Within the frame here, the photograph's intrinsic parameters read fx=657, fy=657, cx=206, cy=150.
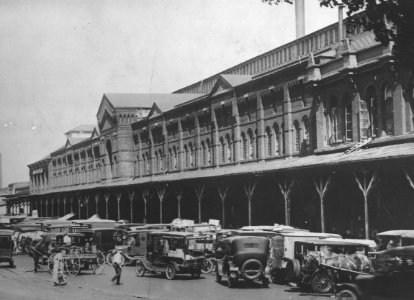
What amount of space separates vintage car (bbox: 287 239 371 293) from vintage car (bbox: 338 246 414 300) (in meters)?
4.03

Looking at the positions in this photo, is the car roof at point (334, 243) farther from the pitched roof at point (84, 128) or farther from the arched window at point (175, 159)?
the pitched roof at point (84, 128)

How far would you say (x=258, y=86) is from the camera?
146 ft

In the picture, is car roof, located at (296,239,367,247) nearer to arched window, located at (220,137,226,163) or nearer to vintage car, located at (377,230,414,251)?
vintage car, located at (377,230,414,251)

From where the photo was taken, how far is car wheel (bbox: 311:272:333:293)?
18.8 metres

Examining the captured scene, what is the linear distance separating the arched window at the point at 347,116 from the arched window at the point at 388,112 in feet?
9.50

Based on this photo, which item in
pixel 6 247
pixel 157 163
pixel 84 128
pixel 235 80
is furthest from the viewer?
pixel 84 128

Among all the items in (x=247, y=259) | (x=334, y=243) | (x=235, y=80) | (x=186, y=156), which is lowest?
(x=247, y=259)

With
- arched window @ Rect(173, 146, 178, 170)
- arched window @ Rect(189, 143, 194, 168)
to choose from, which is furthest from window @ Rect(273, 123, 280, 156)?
arched window @ Rect(173, 146, 178, 170)

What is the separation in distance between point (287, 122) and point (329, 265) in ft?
74.6

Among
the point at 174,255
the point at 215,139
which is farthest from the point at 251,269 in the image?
the point at 215,139

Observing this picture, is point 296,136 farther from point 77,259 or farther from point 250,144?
point 77,259

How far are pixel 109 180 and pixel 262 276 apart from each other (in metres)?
53.6

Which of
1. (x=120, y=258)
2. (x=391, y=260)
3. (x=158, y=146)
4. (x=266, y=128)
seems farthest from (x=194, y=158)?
(x=391, y=260)

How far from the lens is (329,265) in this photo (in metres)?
18.8
